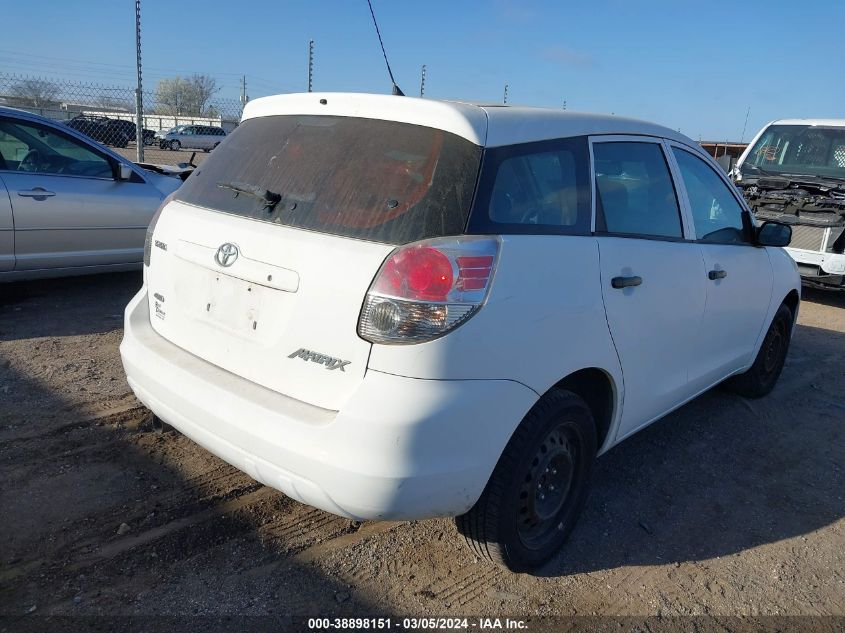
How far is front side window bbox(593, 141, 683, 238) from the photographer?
291 centimetres

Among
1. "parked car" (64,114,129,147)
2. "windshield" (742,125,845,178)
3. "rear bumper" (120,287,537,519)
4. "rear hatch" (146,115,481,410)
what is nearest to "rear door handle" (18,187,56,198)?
"rear hatch" (146,115,481,410)

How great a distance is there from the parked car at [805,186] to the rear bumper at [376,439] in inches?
273

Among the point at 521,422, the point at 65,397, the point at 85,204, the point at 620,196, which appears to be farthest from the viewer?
the point at 85,204

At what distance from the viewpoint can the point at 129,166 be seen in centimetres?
624

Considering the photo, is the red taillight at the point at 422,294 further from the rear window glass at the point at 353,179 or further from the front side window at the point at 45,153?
the front side window at the point at 45,153

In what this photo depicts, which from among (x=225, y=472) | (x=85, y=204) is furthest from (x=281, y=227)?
(x=85, y=204)

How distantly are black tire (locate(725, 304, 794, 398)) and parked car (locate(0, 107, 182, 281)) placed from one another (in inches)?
205

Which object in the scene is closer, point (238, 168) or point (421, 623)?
point (421, 623)

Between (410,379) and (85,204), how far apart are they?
4810 mm

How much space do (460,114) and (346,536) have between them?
181 cm

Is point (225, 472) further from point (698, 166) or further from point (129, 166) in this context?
point (129, 166)

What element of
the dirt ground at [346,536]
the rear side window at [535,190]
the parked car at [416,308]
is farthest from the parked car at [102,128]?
the rear side window at [535,190]

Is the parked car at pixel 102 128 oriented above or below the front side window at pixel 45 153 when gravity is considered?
below

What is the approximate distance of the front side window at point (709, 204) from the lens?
3619 mm
